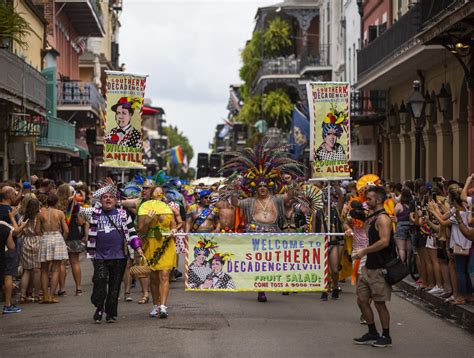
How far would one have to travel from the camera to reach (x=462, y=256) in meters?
15.4

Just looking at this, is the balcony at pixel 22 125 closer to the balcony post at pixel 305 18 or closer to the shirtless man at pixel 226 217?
the shirtless man at pixel 226 217

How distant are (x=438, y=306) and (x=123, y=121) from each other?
6.00m

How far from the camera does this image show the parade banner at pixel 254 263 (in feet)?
48.5

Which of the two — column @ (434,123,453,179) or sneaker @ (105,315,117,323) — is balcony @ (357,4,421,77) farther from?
sneaker @ (105,315,117,323)

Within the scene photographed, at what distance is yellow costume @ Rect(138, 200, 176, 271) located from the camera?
1444cm

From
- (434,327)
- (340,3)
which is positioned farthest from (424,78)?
(340,3)

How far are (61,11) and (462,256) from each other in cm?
3283

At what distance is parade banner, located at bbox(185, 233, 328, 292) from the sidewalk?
184cm

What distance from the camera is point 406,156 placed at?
3534 centimetres

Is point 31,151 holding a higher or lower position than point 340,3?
lower

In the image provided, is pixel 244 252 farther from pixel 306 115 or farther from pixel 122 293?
pixel 306 115

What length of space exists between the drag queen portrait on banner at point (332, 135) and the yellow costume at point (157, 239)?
4.26 meters

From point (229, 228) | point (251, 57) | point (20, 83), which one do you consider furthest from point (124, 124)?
point (251, 57)

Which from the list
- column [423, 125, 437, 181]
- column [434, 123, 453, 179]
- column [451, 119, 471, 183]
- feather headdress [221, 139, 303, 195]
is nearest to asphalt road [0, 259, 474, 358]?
feather headdress [221, 139, 303, 195]
